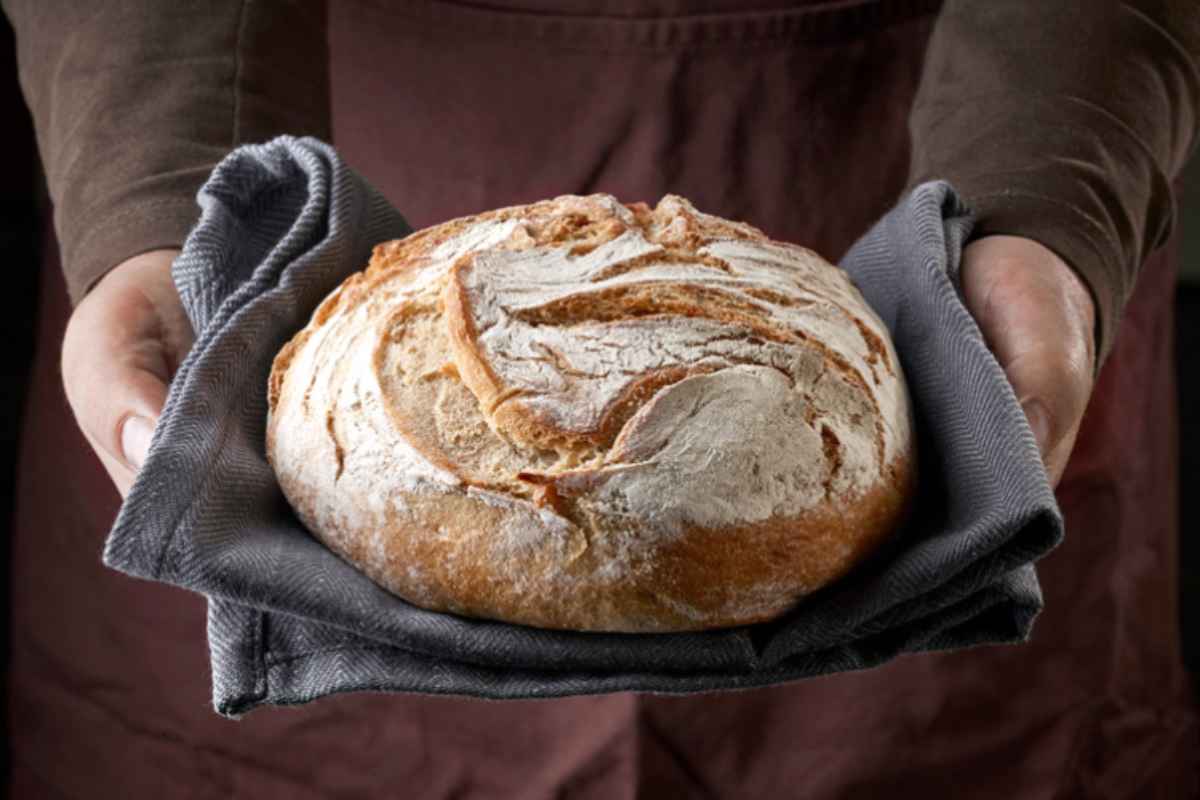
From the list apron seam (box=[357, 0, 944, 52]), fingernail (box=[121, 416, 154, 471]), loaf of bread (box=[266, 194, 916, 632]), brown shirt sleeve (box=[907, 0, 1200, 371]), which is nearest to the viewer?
loaf of bread (box=[266, 194, 916, 632])

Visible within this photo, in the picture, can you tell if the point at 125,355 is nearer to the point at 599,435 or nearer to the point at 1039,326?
the point at 599,435

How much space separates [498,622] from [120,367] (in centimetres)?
33

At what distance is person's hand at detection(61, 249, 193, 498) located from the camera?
0.87m

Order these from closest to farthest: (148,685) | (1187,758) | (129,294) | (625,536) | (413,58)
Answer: (625,536)
(129,294)
(413,58)
(148,685)
(1187,758)

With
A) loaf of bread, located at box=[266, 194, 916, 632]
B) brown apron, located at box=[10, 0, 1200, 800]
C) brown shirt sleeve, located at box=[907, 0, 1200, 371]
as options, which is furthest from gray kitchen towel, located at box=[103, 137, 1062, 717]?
brown apron, located at box=[10, 0, 1200, 800]

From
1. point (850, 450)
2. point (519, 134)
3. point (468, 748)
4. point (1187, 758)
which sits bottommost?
point (1187, 758)

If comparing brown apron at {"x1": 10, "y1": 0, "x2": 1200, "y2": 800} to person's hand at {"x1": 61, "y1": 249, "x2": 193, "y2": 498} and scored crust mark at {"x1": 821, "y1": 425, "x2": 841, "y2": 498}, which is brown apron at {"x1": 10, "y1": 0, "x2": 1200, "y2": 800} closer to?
person's hand at {"x1": 61, "y1": 249, "x2": 193, "y2": 498}

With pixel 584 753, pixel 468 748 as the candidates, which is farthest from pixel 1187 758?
pixel 468 748

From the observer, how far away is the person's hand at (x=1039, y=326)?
86cm

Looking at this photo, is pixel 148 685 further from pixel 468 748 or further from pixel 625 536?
pixel 625 536

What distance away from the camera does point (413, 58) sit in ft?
4.19

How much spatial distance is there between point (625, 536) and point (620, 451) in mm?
46

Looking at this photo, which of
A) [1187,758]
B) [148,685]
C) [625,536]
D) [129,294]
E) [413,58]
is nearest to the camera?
[625,536]

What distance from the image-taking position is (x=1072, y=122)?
108 cm
